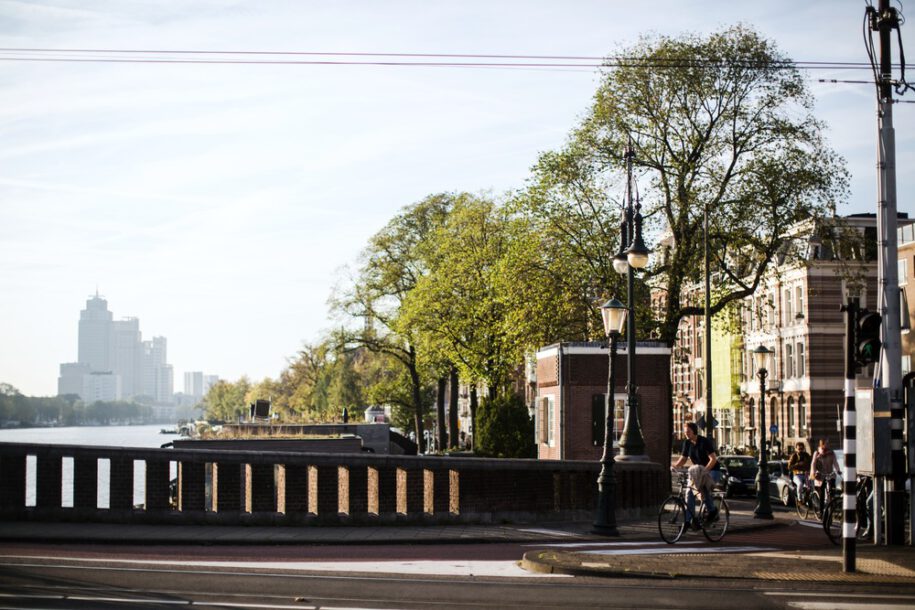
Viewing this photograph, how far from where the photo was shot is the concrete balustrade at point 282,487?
69.2ft

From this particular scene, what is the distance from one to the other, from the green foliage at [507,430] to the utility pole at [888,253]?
30.7 meters

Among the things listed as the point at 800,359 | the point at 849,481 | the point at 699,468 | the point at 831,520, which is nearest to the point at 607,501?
the point at 699,468

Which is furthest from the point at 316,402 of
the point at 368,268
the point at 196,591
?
the point at 196,591

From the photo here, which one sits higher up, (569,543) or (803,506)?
(569,543)

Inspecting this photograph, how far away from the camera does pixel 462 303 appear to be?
6600 cm

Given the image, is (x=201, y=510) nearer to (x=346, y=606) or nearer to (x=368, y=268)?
(x=346, y=606)

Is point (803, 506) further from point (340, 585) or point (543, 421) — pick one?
point (340, 585)

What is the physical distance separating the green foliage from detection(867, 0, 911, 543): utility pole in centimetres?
3066

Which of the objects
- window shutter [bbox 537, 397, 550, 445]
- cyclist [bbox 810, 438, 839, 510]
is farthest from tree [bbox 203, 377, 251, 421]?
cyclist [bbox 810, 438, 839, 510]

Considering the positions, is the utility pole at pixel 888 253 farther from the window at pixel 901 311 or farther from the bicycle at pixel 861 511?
the bicycle at pixel 861 511

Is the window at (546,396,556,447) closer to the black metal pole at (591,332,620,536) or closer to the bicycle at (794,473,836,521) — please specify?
the bicycle at (794,473,836,521)

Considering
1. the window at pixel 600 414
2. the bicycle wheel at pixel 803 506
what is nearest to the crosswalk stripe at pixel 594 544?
the bicycle wheel at pixel 803 506

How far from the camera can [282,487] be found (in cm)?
2177

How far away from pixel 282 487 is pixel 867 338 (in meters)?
10.6
